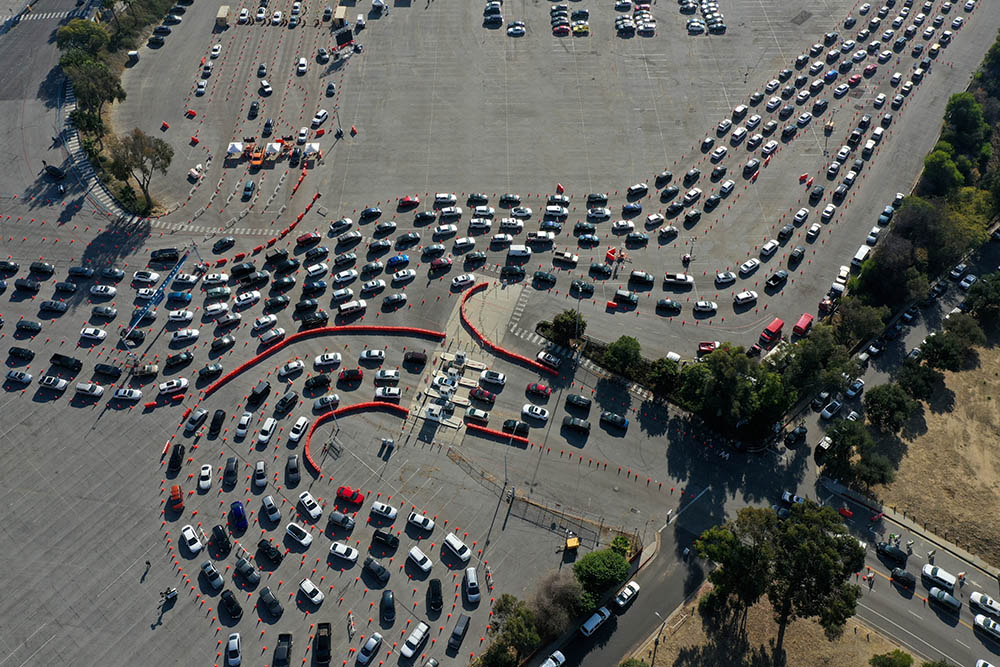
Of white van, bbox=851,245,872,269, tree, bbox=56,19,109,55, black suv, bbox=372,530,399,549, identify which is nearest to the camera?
black suv, bbox=372,530,399,549

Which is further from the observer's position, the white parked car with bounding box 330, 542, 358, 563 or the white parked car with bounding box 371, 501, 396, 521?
the white parked car with bounding box 371, 501, 396, 521

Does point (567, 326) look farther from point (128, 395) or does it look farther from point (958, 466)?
point (128, 395)

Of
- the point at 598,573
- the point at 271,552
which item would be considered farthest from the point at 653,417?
the point at 271,552

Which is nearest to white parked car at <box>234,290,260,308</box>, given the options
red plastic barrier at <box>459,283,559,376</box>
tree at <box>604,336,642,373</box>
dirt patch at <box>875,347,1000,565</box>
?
red plastic barrier at <box>459,283,559,376</box>

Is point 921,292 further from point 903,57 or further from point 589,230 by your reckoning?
point 903,57

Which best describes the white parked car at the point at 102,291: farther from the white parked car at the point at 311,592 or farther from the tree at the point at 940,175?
the tree at the point at 940,175

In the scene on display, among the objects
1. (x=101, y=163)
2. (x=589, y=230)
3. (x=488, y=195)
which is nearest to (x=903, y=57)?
(x=589, y=230)

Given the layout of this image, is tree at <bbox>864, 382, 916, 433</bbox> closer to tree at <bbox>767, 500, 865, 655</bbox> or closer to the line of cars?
tree at <bbox>767, 500, 865, 655</bbox>

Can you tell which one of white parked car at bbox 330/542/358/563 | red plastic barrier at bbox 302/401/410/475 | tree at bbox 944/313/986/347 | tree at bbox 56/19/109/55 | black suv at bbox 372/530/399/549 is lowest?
white parked car at bbox 330/542/358/563
